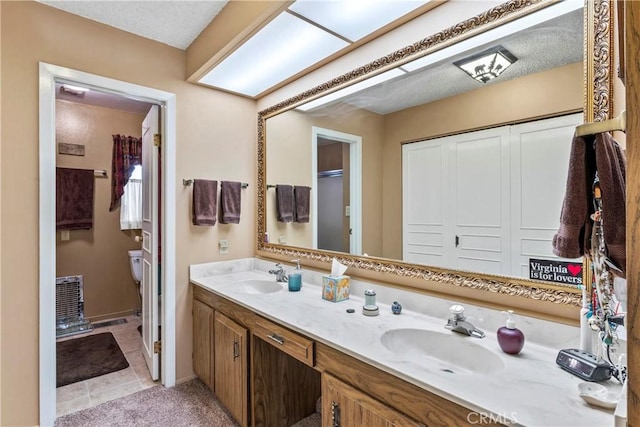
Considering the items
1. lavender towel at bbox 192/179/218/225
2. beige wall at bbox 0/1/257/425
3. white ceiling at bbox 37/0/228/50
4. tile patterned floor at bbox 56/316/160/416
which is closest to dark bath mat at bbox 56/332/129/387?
tile patterned floor at bbox 56/316/160/416

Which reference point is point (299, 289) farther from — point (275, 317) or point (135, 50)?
point (135, 50)

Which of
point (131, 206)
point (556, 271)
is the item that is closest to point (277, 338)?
point (556, 271)

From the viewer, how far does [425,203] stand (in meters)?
1.61

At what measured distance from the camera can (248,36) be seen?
5.92 ft

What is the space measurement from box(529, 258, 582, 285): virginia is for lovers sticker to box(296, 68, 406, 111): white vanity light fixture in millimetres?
1137

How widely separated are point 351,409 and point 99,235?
3778mm

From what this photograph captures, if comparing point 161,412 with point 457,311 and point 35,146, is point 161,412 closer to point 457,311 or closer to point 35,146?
point 35,146

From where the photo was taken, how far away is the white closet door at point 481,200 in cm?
132

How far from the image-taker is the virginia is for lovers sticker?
1.12 metres

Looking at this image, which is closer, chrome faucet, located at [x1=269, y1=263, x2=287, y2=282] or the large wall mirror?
the large wall mirror

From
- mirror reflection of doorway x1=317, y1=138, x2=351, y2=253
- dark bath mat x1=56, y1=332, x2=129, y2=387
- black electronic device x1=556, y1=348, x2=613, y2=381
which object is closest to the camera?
black electronic device x1=556, y1=348, x2=613, y2=381

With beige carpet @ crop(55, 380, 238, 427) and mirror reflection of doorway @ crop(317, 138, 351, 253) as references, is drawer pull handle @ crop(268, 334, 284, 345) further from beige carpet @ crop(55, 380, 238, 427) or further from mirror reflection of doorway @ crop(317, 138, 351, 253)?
beige carpet @ crop(55, 380, 238, 427)

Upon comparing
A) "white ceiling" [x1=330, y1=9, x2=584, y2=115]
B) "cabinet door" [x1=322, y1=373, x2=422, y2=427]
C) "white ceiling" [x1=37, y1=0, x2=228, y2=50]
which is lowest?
"cabinet door" [x1=322, y1=373, x2=422, y2=427]

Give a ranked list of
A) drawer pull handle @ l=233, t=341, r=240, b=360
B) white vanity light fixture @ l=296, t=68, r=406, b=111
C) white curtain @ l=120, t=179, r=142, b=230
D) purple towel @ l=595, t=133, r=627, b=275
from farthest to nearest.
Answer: white curtain @ l=120, t=179, r=142, b=230, drawer pull handle @ l=233, t=341, r=240, b=360, white vanity light fixture @ l=296, t=68, r=406, b=111, purple towel @ l=595, t=133, r=627, b=275
